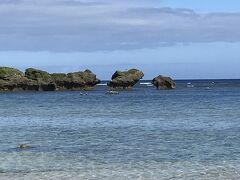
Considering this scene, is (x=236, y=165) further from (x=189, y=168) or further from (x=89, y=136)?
(x=89, y=136)

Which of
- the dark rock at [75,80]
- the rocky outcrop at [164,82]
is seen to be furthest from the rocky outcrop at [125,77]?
the rocky outcrop at [164,82]

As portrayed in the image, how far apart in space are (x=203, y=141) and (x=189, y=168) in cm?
1186

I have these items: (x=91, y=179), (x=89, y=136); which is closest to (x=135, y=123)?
(x=89, y=136)

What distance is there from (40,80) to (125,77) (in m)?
28.3

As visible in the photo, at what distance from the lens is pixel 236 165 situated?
29578 millimetres

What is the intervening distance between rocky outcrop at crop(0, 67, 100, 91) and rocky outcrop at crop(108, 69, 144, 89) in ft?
23.2

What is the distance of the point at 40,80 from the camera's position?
17275 centimetres

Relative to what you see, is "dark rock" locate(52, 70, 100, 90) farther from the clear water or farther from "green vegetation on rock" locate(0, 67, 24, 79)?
the clear water

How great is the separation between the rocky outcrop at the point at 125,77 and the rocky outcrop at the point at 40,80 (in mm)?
7072

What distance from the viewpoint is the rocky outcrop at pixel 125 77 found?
176 metres

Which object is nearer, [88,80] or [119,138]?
[119,138]

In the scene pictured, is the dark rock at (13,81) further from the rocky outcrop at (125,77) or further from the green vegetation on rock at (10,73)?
the rocky outcrop at (125,77)

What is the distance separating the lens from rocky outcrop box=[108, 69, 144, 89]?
176125mm

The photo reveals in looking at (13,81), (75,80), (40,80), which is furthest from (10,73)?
(75,80)
